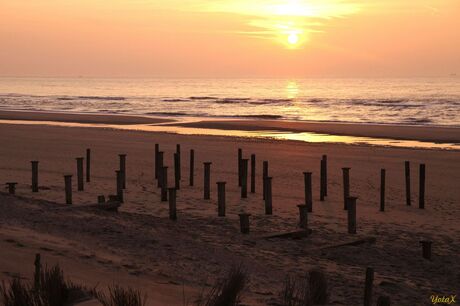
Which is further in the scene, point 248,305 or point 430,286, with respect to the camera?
point 430,286

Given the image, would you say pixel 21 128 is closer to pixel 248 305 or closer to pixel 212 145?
pixel 212 145

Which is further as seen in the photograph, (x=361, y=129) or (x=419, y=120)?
(x=419, y=120)

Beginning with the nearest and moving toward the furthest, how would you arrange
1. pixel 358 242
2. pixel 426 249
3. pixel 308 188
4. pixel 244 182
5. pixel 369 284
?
pixel 369 284
pixel 426 249
pixel 358 242
pixel 308 188
pixel 244 182

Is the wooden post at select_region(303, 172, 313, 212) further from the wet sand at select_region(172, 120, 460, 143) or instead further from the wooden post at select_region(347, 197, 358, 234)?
the wet sand at select_region(172, 120, 460, 143)

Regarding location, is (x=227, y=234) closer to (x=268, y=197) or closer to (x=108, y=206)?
(x=268, y=197)

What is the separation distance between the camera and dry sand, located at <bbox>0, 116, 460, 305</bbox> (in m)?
9.73

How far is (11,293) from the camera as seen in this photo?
21.2ft

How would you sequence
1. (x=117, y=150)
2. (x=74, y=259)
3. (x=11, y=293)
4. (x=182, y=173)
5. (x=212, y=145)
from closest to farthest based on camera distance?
1. (x=11, y=293)
2. (x=74, y=259)
3. (x=182, y=173)
4. (x=117, y=150)
5. (x=212, y=145)

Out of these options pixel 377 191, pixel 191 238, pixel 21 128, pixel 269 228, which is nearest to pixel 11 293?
pixel 191 238

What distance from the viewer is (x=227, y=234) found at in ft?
44.3

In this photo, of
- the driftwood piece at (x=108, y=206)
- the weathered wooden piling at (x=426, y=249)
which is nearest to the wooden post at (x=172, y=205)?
the driftwood piece at (x=108, y=206)

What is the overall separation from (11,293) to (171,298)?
239cm

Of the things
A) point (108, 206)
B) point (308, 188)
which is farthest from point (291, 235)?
point (108, 206)

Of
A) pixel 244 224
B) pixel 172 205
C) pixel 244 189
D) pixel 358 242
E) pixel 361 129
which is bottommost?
pixel 358 242
